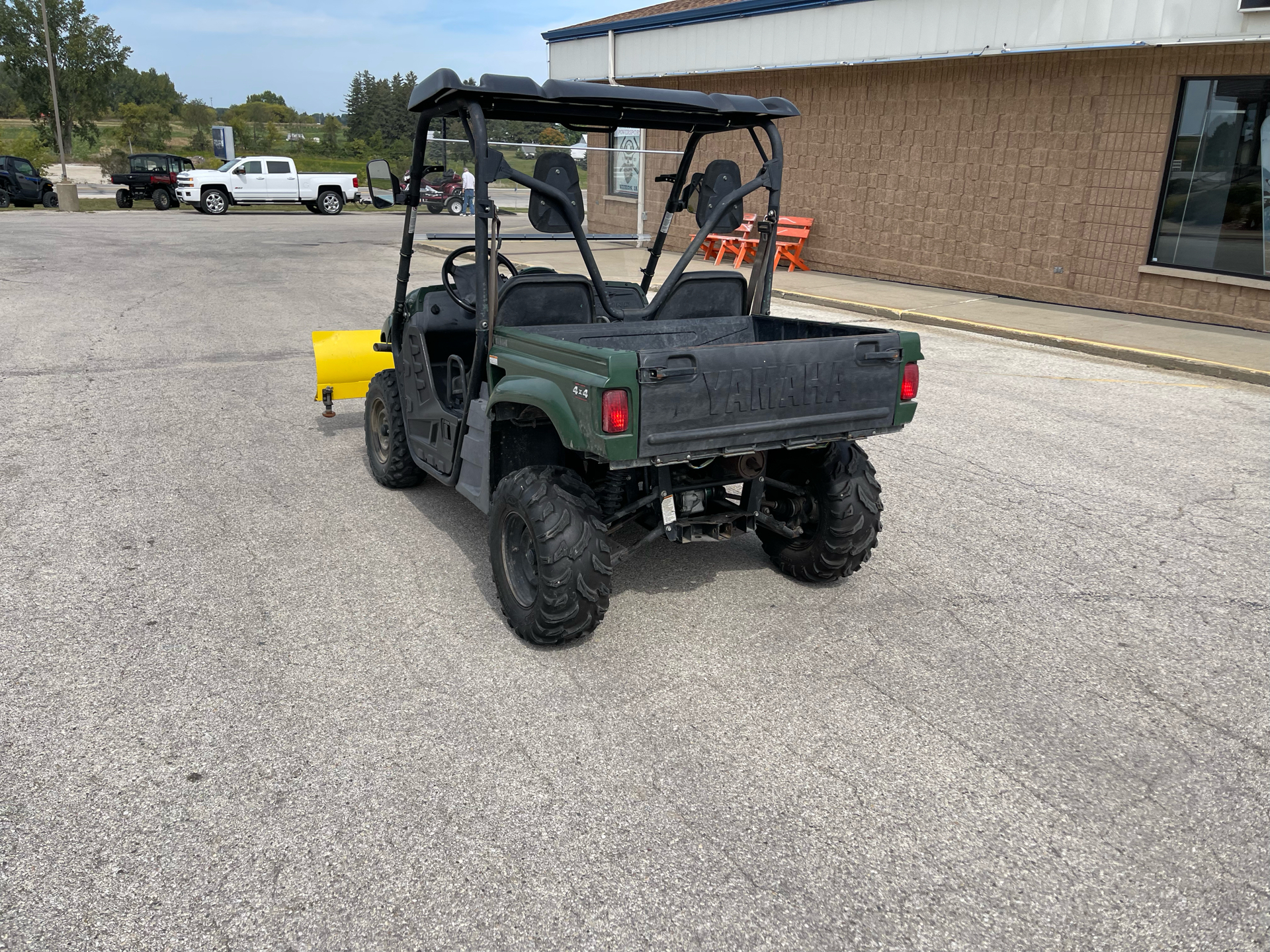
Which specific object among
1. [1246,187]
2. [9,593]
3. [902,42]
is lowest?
[9,593]

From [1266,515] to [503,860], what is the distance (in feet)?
17.0

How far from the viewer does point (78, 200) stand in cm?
3416

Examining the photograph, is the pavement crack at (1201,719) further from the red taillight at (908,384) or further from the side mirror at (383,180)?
the side mirror at (383,180)

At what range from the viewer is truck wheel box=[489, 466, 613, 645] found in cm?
388

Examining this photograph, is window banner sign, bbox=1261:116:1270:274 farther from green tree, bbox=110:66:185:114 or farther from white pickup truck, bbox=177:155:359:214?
green tree, bbox=110:66:185:114

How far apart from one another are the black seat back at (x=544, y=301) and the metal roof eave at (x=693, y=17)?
13.0 m

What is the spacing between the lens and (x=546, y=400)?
3.89 meters

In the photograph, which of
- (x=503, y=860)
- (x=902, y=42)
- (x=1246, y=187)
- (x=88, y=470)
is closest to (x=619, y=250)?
(x=902, y=42)

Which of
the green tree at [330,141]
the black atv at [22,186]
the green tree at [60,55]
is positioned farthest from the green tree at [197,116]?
the black atv at [22,186]

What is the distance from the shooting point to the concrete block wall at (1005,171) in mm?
12430

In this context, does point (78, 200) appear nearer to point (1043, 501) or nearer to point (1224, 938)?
point (1043, 501)

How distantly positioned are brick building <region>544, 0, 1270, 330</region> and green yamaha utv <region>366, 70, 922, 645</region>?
366 inches

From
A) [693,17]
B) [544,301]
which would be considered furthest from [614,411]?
[693,17]

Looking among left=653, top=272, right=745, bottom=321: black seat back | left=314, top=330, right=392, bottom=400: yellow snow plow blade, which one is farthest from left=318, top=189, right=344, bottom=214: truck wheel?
left=653, top=272, right=745, bottom=321: black seat back
